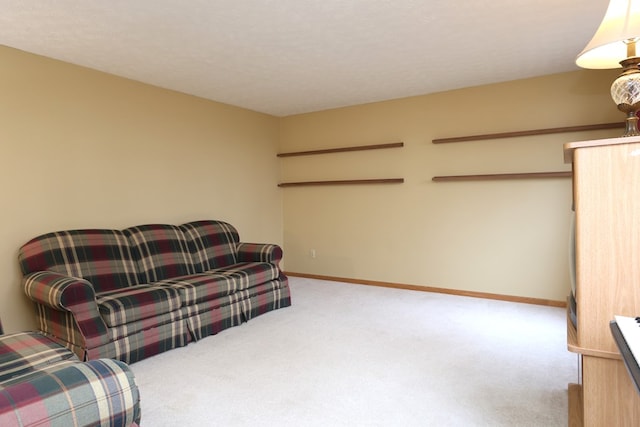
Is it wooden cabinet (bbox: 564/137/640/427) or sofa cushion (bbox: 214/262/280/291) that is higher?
wooden cabinet (bbox: 564/137/640/427)

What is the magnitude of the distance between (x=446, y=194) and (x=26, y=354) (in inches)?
163

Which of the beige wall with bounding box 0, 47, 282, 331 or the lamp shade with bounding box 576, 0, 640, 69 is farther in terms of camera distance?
the beige wall with bounding box 0, 47, 282, 331

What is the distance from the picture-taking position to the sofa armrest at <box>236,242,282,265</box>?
169 inches

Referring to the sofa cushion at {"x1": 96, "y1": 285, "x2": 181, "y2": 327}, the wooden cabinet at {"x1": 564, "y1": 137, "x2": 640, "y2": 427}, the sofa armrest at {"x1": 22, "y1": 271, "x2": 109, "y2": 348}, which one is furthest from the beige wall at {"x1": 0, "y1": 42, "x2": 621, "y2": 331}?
the wooden cabinet at {"x1": 564, "y1": 137, "x2": 640, "y2": 427}

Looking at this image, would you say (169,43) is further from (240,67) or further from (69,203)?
(69,203)

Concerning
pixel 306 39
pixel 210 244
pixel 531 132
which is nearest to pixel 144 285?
pixel 210 244

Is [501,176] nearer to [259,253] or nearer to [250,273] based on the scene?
[259,253]

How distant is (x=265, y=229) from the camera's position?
5.79 m

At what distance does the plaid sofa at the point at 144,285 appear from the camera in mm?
2742

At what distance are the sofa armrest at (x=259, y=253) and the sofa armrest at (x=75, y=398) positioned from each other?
3.03 m

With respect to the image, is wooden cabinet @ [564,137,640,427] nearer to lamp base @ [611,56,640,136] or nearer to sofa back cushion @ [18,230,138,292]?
lamp base @ [611,56,640,136]

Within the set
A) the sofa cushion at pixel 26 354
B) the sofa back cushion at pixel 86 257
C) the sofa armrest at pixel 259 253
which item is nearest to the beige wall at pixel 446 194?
the sofa armrest at pixel 259 253

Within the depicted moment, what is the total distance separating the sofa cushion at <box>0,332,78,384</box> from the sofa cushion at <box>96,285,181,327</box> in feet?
2.37

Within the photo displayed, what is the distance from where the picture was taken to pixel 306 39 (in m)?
3.11
